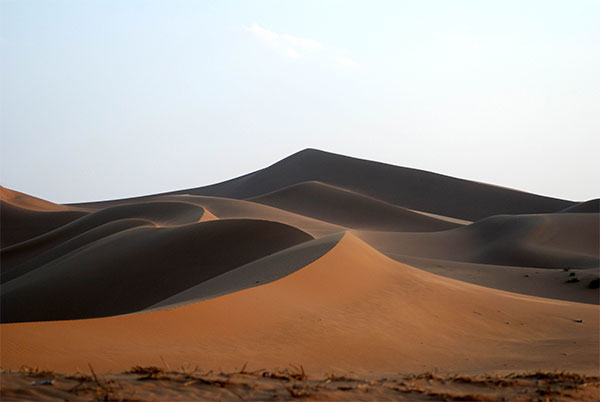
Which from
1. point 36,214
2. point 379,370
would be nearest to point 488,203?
point 36,214

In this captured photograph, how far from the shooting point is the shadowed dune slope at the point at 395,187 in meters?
64.8

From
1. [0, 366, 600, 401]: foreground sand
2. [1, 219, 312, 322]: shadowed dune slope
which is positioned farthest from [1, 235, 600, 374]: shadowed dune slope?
[1, 219, 312, 322]: shadowed dune slope

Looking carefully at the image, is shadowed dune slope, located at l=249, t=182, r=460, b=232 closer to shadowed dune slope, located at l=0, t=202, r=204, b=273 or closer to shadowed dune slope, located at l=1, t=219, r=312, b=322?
shadowed dune slope, located at l=0, t=202, r=204, b=273

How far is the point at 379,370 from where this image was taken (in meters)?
7.73

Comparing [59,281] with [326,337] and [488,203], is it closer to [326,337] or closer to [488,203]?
[326,337]

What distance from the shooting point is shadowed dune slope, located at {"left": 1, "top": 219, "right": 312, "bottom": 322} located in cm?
1936

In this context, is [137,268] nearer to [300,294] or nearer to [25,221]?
[300,294]

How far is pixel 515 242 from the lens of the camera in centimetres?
3161

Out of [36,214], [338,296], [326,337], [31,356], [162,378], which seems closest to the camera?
[162,378]

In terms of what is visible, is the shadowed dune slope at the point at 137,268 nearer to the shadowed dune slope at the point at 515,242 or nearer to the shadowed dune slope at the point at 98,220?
the shadowed dune slope at the point at 98,220

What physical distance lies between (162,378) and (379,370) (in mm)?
3187

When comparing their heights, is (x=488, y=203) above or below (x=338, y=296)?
above

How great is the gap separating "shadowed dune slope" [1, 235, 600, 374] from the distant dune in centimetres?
3

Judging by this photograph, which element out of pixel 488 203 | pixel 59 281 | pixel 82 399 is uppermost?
pixel 488 203
